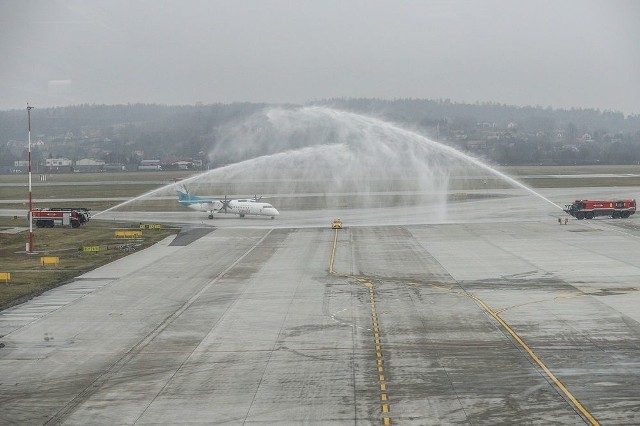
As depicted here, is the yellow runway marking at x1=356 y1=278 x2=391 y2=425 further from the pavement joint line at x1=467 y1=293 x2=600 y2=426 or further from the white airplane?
the white airplane

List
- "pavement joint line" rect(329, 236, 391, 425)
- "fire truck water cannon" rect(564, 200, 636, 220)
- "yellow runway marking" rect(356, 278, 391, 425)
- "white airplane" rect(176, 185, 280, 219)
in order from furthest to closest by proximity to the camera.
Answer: "white airplane" rect(176, 185, 280, 219), "fire truck water cannon" rect(564, 200, 636, 220), "pavement joint line" rect(329, 236, 391, 425), "yellow runway marking" rect(356, 278, 391, 425)

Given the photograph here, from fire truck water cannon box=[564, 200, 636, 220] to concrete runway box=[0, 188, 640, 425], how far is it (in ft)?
111

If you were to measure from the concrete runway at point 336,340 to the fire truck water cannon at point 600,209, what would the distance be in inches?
1329

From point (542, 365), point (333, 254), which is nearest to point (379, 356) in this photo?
point (542, 365)

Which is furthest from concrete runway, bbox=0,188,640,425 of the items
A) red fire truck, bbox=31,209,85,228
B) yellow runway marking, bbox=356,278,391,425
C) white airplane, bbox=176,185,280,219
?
white airplane, bbox=176,185,280,219

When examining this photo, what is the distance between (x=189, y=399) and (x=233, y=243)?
62.6m

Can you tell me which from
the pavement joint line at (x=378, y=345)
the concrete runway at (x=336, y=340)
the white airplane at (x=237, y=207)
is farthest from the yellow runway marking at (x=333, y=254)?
the white airplane at (x=237, y=207)

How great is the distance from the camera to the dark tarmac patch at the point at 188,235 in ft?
325

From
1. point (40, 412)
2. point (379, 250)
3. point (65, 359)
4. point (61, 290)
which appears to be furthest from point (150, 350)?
point (379, 250)

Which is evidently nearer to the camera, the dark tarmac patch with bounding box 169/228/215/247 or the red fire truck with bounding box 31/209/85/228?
the dark tarmac patch with bounding box 169/228/215/247

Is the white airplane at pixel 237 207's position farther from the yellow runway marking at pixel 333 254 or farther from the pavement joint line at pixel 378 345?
the pavement joint line at pixel 378 345

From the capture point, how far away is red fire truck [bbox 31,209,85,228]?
118562mm

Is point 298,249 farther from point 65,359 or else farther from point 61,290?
point 65,359

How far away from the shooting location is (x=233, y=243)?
321 feet
